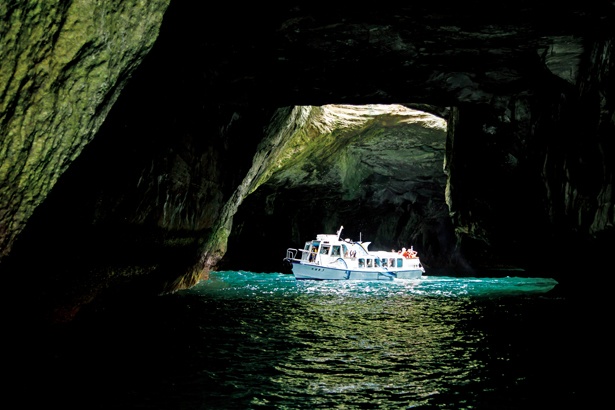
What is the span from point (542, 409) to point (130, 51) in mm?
5803

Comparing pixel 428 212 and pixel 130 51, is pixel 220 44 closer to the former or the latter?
pixel 130 51

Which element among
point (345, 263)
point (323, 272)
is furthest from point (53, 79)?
point (345, 263)

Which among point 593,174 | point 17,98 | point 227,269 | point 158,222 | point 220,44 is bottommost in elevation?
point 227,269

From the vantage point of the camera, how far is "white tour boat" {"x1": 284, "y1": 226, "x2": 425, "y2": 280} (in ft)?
91.2

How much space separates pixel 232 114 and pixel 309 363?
8799 millimetres

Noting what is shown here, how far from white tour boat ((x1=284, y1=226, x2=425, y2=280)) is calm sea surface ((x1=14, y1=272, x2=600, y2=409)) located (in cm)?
1737

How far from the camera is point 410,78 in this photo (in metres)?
11.2

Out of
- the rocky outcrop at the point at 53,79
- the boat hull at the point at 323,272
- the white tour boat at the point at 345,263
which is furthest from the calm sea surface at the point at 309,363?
the white tour boat at the point at 345,263

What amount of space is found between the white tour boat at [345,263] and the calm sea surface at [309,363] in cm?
1737

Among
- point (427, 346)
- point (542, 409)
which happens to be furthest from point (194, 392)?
point (427, 346)

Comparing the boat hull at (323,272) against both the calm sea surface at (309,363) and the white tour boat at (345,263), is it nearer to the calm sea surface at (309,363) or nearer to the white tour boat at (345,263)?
the white tour boat at (345,263)

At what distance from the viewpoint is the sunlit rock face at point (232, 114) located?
198 inches

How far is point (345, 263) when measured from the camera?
1108 inches

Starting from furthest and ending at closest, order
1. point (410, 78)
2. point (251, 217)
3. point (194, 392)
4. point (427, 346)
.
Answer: point (251, 217) < point (410, 78) < point (427, 346) < point (194, 392)
